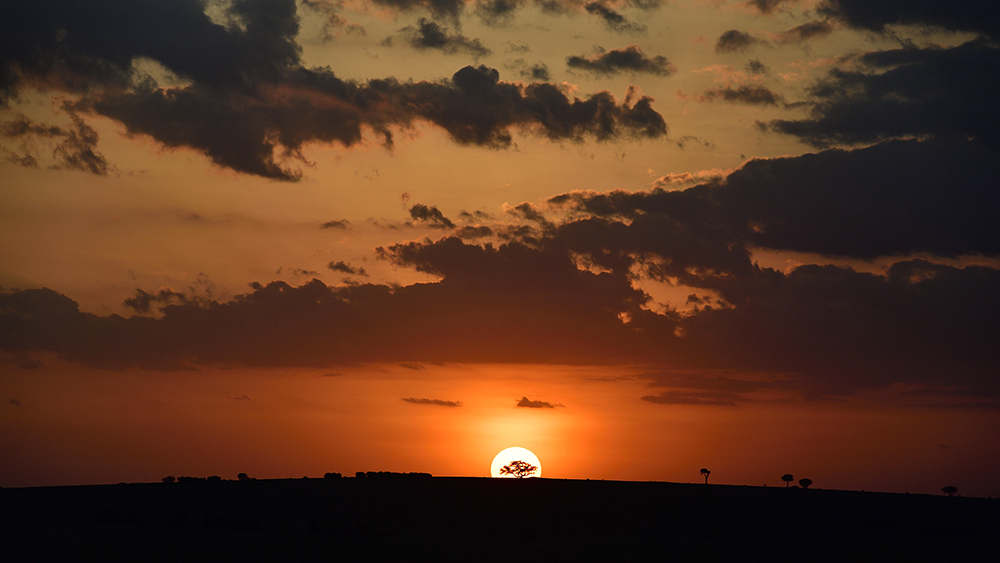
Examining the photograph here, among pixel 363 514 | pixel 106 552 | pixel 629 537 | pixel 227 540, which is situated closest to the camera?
pixel 106 552

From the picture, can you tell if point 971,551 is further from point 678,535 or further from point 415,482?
point 415,482

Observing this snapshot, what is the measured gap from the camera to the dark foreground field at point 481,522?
74.1 meters

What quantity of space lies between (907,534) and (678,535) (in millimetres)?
26822

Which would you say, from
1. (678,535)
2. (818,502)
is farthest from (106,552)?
(818,502)

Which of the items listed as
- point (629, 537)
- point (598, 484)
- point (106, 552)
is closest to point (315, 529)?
point (106, 552)

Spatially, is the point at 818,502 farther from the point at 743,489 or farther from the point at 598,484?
the point at 598,484

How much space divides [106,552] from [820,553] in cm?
6125

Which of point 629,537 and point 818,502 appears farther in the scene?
point 818,502

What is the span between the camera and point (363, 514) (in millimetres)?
110375

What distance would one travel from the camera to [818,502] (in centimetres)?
12706

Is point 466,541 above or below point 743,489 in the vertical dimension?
below

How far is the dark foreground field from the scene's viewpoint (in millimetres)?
74062

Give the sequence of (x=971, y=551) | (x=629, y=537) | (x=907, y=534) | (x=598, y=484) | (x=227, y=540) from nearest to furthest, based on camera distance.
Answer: (x=227, y=540), (x=971, y=551), (x=629, y=537), (x=907, y=534), (x=598, y=484)

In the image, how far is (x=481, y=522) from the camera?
10581cm
